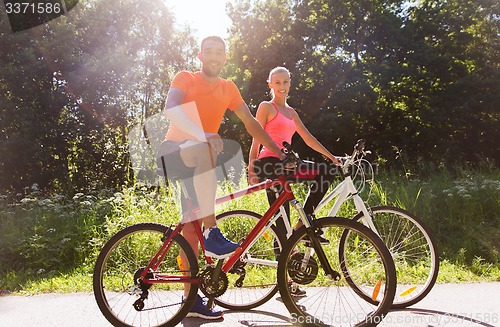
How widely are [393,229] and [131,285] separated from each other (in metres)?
2.29

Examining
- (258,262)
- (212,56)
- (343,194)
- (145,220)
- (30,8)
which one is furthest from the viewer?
(30,8)

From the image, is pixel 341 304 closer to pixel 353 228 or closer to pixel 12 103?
pixel 353 228

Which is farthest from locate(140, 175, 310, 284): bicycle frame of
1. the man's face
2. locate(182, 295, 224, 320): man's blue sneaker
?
the man's face

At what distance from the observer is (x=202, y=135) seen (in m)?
2.91

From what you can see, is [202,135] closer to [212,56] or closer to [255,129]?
[255,129]

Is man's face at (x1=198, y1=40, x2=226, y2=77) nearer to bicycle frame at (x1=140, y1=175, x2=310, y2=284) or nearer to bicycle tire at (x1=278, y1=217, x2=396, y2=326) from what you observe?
bicycle frame at (x1=140, y1=175, x2=310, y2=284)

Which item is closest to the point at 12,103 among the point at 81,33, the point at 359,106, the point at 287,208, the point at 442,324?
the point at 81,33

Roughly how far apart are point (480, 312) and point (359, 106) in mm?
18747

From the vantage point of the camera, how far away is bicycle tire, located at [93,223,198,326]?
2924 mm

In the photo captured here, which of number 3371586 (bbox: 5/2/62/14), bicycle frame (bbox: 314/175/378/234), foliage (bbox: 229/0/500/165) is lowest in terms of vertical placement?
bicycle frame (bbox: 314/175/378/234)

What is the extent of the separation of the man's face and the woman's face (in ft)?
2.95

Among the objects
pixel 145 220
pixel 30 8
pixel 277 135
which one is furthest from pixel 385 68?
pixel 277 135

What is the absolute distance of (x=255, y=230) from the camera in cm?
304

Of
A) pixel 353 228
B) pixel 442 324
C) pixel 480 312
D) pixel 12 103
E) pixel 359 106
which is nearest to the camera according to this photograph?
pixel 353 228
